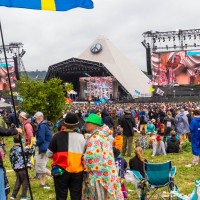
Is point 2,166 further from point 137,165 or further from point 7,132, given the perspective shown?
point 137,165

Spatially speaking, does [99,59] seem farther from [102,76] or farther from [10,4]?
[10,4]

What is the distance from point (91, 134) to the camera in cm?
514

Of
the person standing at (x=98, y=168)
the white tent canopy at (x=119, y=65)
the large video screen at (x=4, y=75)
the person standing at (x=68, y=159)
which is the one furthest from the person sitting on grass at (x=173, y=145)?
the white tent canopy at (x=119, y=65)

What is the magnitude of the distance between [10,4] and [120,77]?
6414 cm

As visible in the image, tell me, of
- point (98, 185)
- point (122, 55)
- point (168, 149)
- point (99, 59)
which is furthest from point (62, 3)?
point (122, 55)

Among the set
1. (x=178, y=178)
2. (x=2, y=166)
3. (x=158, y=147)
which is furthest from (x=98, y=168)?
(x=158, y=147)

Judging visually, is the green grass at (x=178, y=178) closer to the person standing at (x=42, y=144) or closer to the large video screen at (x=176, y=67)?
the person standing at (x=42, y=144)

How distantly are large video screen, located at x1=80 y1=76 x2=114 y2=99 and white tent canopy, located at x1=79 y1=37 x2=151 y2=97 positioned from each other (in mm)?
5389

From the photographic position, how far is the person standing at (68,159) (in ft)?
16.3

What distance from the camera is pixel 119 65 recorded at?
247 feet

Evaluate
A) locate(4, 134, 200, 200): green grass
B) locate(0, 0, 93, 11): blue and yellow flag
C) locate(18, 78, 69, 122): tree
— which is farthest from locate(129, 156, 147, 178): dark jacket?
locate(18, 78, 69, 122): tree

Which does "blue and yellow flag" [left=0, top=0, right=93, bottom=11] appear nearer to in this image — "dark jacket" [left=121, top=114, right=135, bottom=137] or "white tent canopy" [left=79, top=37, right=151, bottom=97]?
"dark jacket" [left=121, top=114, right=135, bottom=137]

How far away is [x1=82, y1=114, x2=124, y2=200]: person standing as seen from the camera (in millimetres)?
4998

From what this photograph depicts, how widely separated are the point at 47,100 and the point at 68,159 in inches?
651
